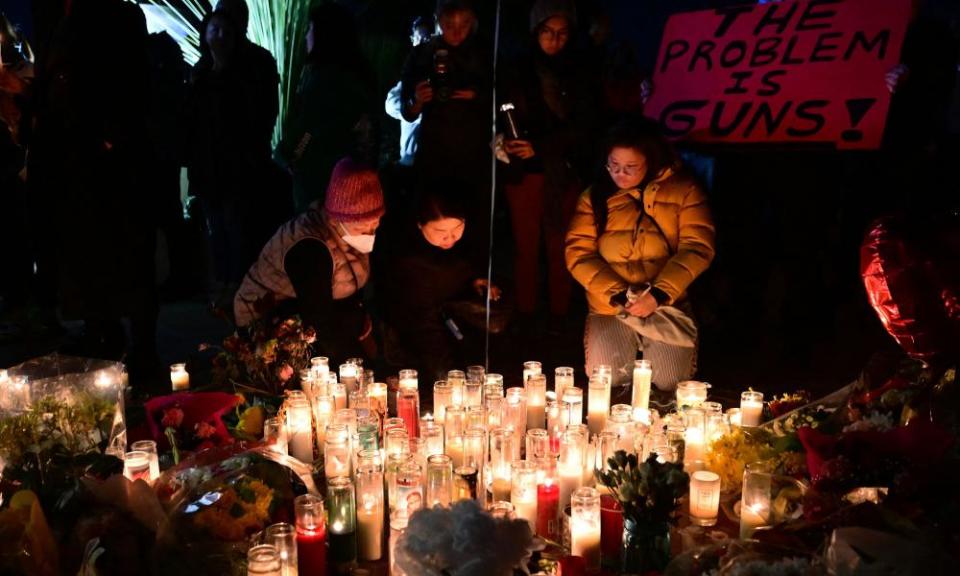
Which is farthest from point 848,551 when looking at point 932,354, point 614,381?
point 614,381

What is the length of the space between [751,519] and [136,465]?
1986 millimetres

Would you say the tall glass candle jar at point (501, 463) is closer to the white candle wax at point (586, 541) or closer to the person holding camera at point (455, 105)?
the white candle wax at point (586, 541)

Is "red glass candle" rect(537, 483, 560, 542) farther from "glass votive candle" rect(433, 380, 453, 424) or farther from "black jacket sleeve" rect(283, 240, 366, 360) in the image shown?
"black jacket sleeve" rect(283, 240, 366, 360)

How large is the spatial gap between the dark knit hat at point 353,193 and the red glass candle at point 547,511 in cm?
172

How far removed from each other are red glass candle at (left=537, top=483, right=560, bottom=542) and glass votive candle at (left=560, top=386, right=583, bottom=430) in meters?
0.55

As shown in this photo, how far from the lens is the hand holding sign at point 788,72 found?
4.21m

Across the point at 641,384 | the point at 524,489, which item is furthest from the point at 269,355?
the point at 641,384

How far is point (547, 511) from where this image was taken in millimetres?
2742

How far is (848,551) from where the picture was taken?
1.58 m

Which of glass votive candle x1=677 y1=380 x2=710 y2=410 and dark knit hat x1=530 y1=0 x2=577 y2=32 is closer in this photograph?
glass votive candle x1=677 y1=380 x2=710 y2=410

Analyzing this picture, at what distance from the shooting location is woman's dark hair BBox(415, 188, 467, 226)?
401 centimetres

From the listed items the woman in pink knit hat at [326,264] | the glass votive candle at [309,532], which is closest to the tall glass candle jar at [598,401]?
the woman in pink knit hat at [326,264]

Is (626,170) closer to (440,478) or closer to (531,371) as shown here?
(531,371)

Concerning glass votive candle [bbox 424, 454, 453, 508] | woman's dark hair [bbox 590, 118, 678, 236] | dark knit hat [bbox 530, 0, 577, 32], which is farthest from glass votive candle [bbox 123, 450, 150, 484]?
dark knit hat [bbox 530, 0, 577, 32]
